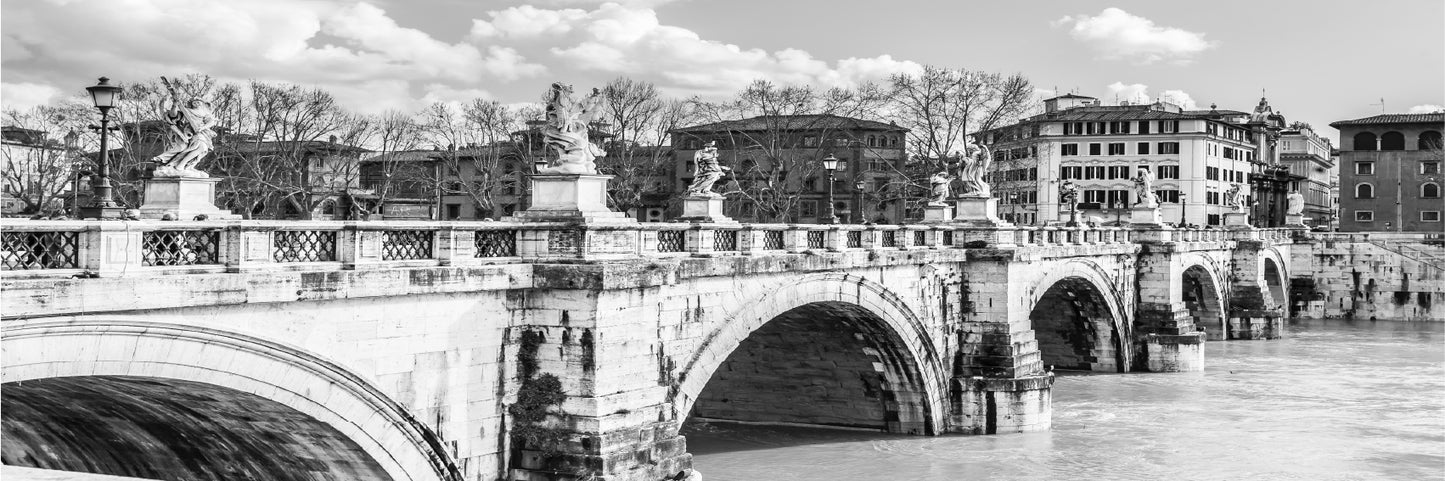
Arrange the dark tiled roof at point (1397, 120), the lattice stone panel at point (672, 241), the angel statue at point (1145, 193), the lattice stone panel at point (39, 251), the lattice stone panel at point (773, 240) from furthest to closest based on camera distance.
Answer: the dark tiled roof at point (1397, 120), the angel statue at point (1145, 193), the lattice stone panel at point (773, 240), the lattice stone panel at point (672, 241), the lattice stone panel at point (39, 251)

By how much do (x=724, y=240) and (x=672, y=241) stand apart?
1.34 meters

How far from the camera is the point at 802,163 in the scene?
56.0 metres

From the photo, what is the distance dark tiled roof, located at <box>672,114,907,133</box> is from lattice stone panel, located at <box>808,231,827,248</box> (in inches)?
1082

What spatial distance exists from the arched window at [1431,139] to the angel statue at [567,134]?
7175cm

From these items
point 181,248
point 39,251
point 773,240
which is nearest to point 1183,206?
point 773,240

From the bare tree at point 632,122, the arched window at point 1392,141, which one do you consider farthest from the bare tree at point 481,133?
the arched window at point 1392,141

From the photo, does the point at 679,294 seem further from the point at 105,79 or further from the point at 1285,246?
the point at 1285,246

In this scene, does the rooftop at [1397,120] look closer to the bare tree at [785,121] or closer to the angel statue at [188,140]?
the bare tree at [785,121]

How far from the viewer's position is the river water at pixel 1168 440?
23031 millimetres

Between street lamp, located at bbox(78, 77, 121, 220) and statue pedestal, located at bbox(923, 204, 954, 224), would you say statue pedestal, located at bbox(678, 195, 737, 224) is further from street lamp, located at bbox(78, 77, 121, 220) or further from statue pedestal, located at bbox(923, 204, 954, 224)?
statue pedestal, located at bbox(923, 204, 954, 224)


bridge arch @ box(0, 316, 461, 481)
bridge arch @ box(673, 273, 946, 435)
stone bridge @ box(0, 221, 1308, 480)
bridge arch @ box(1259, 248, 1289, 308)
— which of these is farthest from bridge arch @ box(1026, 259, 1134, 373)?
bridge arch @ box(0, 316, 461, 481)

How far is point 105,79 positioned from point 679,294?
671cm

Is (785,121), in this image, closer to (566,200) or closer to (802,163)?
(802,163)

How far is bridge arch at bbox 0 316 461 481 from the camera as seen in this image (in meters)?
9.77
